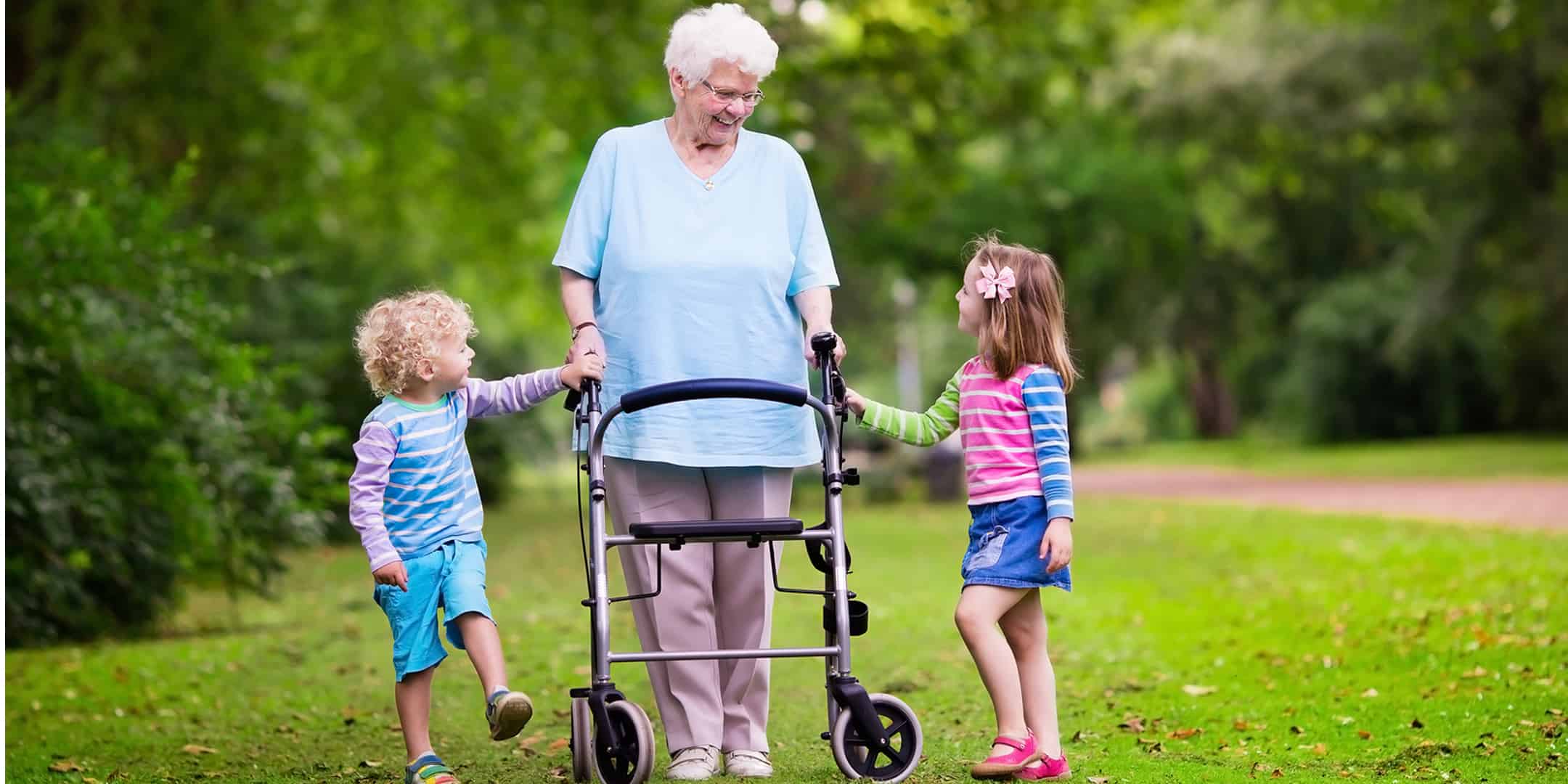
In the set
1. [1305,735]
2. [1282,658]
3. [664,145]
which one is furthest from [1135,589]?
[664,145]

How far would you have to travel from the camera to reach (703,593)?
15.7ft

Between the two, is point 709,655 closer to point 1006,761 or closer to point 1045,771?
point 1006,761

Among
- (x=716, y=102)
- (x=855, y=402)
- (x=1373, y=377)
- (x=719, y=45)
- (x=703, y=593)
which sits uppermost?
(x=1373, y=377)

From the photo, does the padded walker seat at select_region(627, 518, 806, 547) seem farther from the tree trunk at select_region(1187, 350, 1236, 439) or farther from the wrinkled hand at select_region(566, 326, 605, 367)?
the tree trunk at select_region(1187, 350, 1236, 439)

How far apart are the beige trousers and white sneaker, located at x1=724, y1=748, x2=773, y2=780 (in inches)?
1.2

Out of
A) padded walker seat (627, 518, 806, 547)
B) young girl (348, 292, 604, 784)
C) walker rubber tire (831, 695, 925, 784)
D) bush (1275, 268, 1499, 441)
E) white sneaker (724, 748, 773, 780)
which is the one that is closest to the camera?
padded walker seat (627, 518, 806, 547)

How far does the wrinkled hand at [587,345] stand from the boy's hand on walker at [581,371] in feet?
0.07

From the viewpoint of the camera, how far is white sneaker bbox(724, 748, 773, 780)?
→ 4.71 meters

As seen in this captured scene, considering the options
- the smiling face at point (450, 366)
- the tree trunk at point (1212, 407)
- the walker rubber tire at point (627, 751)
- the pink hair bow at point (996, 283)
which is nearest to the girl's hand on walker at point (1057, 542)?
the pink hair bow at point (996, 283)

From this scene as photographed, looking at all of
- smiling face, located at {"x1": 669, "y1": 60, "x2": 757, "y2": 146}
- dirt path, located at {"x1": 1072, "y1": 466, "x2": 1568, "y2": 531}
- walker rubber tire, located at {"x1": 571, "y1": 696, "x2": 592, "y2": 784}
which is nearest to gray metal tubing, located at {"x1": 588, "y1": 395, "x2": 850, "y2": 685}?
walker rubber tire, located at {"x1": 571, "y1": 696, "x2": 592, "y2": 784}

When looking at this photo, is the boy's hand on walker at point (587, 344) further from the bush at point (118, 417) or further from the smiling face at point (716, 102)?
the bush at point (118, 417)

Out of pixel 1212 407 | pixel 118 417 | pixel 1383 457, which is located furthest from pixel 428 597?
pixel 1212 407

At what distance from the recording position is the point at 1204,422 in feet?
128

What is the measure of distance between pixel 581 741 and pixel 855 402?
1157mm
